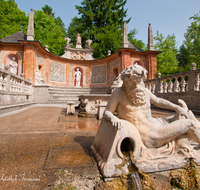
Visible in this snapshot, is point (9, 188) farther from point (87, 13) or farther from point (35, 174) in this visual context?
point (87, 13)

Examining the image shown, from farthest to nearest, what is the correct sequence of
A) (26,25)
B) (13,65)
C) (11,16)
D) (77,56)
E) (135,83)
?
1. (26,25)
2. (11,16)
3. (77,56)
4. (13,65)
5. (135,83)

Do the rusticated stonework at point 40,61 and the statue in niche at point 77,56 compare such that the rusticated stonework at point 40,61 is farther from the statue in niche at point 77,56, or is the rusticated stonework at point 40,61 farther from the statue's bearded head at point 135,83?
the statue's bearded head at point 135,83

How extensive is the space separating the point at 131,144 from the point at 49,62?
53.0 feet

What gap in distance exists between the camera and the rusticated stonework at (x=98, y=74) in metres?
17.8

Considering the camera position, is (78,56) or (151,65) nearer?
(151,65)

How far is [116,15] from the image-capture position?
25.5 m

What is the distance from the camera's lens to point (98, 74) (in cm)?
1823

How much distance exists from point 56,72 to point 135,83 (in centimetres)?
1628

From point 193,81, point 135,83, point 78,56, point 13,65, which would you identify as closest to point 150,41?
point 78,56

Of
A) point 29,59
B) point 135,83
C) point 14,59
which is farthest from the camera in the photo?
point 14,59

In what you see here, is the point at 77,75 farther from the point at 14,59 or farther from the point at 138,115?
the point at 138,115

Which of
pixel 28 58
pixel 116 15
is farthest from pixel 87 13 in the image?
pixel 28 58

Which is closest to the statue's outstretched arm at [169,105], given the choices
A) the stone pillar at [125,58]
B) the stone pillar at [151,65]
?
the stone pillar at [125,58]

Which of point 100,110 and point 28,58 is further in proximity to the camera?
point 28,58
